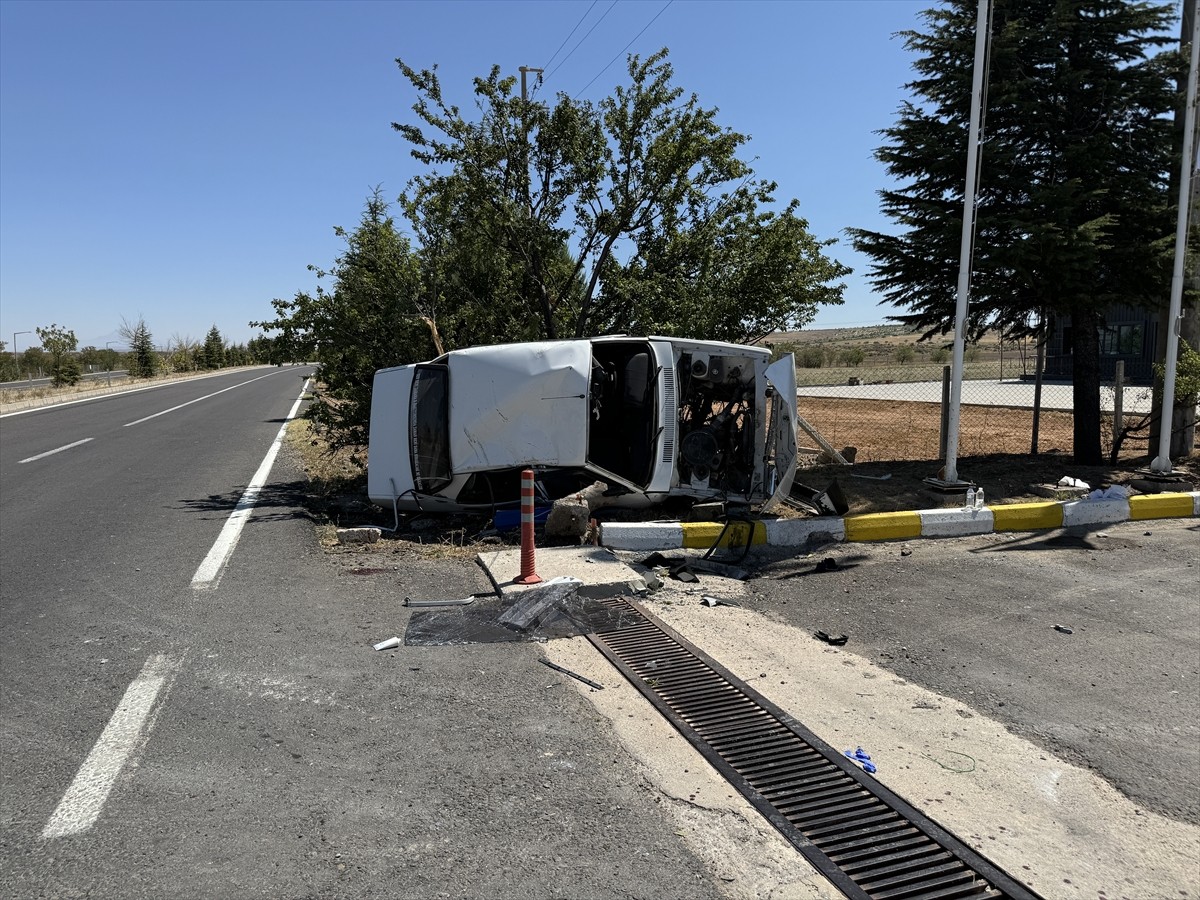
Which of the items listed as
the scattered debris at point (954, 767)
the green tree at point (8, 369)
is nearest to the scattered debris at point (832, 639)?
the scattered debris at point (954, 767)

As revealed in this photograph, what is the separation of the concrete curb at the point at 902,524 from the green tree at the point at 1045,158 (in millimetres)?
2884

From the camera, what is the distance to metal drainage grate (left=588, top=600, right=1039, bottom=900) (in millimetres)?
3121

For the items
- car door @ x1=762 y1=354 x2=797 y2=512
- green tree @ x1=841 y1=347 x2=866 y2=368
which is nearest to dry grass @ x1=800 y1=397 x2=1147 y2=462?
car door @ x1=762 y1=354 x2=797 y2=512

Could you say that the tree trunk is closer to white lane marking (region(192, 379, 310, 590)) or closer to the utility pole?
the utility pole

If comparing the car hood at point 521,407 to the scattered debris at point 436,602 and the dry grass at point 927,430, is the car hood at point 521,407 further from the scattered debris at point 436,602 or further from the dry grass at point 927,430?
the dry grass at point 927,430

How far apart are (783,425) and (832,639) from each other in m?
3.02

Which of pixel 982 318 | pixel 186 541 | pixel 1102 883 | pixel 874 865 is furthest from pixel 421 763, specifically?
pixel 982 318

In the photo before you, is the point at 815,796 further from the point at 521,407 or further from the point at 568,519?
the point at 521,407

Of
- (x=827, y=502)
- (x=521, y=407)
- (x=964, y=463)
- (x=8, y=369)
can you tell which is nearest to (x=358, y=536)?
(x=521, y=407)

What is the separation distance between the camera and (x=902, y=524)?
8719mm

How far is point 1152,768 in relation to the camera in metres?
3.96

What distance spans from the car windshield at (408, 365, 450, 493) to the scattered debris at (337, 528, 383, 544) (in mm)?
866

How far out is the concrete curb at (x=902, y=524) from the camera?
8.17m

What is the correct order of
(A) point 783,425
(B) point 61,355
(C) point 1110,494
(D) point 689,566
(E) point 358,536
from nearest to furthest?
(D) point 689,566, (E) point 358,536, (A) point 783,425, (C) point 1110,494, (B) point 61,355
